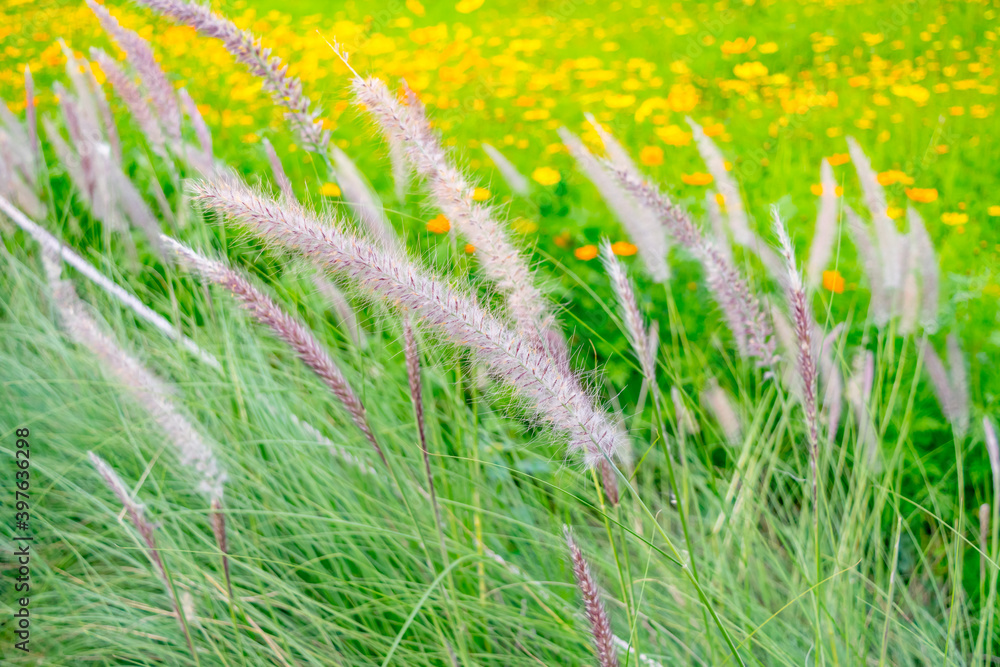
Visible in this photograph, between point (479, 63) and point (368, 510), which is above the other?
point (479, 63)

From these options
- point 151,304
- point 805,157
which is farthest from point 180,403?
point 805,157

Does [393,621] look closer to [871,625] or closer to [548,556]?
[548,556]

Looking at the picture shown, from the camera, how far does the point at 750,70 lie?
14.2 ft

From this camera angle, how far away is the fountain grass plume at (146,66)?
1426 mm

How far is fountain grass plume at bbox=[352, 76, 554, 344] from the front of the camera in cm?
97

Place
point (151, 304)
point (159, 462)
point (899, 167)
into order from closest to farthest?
point (159, 462) < point (151, 304) < point (899, 167)

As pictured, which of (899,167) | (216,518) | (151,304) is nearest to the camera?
(216,518)

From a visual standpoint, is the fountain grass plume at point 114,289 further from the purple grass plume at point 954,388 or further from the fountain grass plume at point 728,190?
the purple grass plume at point 954,388

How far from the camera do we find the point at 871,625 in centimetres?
148

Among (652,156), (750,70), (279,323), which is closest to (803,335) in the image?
(279,323)

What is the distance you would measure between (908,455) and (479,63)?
3951 mm

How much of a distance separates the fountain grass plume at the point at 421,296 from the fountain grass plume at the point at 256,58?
43 centimetres

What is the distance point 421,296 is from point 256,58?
0.62 meters

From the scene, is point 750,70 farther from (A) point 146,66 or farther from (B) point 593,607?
(B) point 593,607
